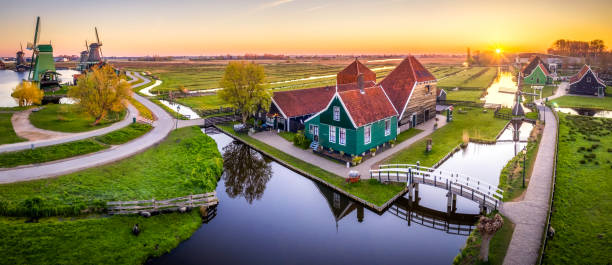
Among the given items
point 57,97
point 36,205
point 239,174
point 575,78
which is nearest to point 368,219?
point 239,174

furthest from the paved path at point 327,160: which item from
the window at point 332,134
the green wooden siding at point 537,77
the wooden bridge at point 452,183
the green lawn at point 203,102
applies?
the green wooden siding at point 537,77

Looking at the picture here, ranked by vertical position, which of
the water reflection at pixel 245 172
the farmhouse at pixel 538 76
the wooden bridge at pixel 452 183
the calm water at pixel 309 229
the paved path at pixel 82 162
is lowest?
the calm water at pixel 309 229

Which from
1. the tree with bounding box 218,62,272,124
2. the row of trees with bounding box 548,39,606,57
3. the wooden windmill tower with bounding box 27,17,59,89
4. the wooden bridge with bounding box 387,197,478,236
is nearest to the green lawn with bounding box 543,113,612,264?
the wooden bridge with bounding box 387,197,478,236

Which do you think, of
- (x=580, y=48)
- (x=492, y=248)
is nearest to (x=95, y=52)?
(x=492, y=248)

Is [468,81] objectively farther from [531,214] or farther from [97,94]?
[97,94]

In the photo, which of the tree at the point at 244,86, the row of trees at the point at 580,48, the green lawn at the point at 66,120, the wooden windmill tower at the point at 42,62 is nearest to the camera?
the green lawn at the point at 66,120

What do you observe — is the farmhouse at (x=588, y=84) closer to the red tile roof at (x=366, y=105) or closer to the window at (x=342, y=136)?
the red tile roof at (x=366, y=105)

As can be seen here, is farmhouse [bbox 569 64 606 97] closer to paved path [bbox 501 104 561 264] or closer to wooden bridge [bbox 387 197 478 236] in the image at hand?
paved path [bbox 501 104 561 264]
